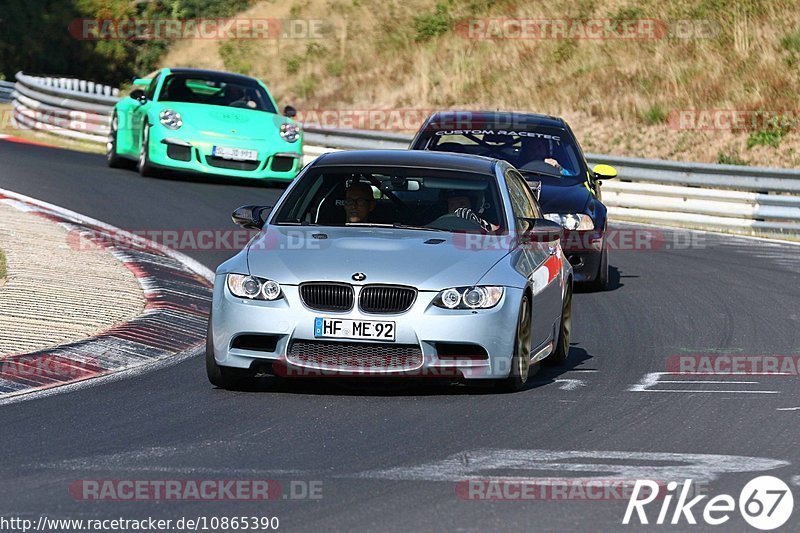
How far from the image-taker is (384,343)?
8.85 meters

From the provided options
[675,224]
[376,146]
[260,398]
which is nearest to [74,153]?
[376,146]

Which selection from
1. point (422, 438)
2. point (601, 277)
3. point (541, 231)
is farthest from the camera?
point (601, 277)

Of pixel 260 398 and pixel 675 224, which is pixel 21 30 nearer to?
pixel 675 224

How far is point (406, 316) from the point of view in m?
8.86

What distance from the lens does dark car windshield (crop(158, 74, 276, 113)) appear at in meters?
22.1

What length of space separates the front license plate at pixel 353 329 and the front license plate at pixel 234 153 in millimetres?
12580

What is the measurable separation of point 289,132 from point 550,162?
7243 mm

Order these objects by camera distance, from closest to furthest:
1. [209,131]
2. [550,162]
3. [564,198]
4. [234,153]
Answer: [564,198], [550,162], [209,131], [234,153]

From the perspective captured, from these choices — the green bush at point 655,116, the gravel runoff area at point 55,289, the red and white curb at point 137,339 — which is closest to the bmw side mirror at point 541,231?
the red and white curb at point 137,339

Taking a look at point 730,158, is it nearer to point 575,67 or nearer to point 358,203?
point 575,67

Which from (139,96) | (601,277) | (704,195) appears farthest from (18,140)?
(601,277)

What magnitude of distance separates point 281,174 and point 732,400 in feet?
42.5

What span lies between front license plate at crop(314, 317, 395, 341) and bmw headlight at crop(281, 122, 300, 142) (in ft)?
43.0

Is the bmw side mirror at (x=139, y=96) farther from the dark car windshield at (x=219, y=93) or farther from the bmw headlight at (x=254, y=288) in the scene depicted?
the bmw headlight at (x=254, y=288)
